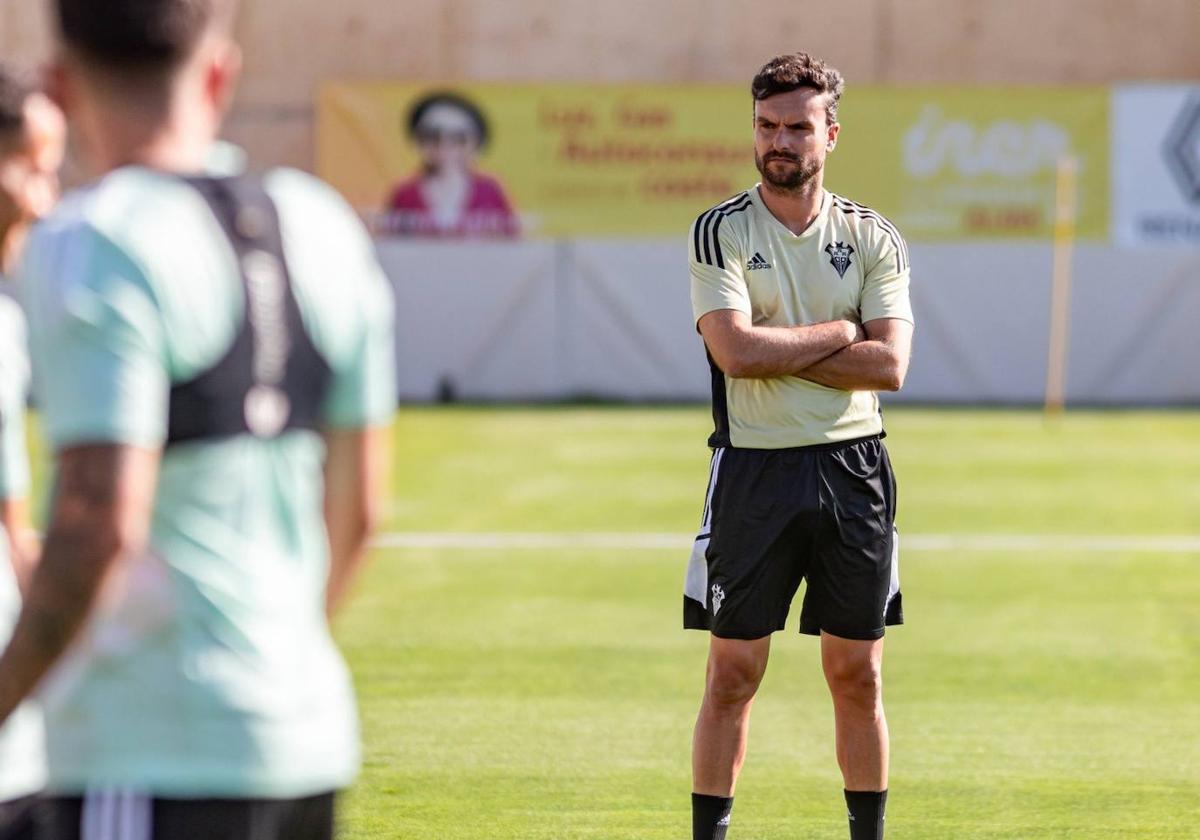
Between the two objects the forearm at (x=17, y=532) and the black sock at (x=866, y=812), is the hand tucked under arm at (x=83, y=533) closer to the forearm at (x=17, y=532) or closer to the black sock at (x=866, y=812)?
the forearm at (x=17, y=532)

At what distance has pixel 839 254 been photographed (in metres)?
5.30

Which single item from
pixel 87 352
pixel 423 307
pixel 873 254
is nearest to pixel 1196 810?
pixel 873 254

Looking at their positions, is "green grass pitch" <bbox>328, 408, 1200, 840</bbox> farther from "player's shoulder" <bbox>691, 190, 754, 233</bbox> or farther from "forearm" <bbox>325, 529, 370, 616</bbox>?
"forearm" <bbox>325, 529, 370, 616</bbox>

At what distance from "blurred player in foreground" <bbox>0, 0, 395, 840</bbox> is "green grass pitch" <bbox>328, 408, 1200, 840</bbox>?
3754 millimetres

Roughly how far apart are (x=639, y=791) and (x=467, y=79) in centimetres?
2121

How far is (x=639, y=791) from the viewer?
6754 mm

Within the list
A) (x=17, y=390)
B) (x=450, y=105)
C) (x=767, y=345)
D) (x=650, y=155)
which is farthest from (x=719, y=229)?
(x=450, y=105)

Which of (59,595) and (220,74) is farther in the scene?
(220,74)

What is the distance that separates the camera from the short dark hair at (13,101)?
140 inches

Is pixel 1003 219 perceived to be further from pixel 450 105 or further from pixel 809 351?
pixel 809 351

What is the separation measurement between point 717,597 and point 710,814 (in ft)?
2.02

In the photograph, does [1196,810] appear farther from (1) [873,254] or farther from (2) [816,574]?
(1) [873,254]

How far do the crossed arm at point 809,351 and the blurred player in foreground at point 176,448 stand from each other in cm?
269

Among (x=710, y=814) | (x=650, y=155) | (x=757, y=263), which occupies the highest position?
(x=650, y=155)
